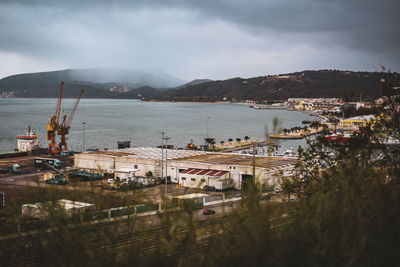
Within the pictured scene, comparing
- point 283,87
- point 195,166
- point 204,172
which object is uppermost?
point 283,87

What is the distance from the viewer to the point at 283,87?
130625 mm

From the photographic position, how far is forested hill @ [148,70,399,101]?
365 feet

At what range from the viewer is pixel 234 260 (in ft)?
7.45

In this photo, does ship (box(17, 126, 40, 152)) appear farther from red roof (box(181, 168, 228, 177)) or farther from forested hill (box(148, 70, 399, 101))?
forested hill (box(148, 70, 399, 101))

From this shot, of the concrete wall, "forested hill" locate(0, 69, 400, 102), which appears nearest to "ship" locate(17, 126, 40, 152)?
the concrete wall

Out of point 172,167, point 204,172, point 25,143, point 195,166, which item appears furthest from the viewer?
point 25,143

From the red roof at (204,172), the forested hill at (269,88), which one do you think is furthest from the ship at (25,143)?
the forested hill at (269,88)

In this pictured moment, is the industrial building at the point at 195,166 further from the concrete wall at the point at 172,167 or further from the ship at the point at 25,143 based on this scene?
the ship at the point at 25,143

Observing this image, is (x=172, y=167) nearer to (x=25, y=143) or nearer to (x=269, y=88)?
(x=25, y=143)

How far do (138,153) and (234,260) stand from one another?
45.9 feet

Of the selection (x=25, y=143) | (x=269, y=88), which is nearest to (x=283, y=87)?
(x=269, y=88)

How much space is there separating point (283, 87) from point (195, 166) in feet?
401

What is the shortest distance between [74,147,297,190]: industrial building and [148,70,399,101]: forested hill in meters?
90.1

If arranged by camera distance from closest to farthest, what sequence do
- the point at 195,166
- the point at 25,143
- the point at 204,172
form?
the point at 204,172
the point at 195,166
the point at 25,143
